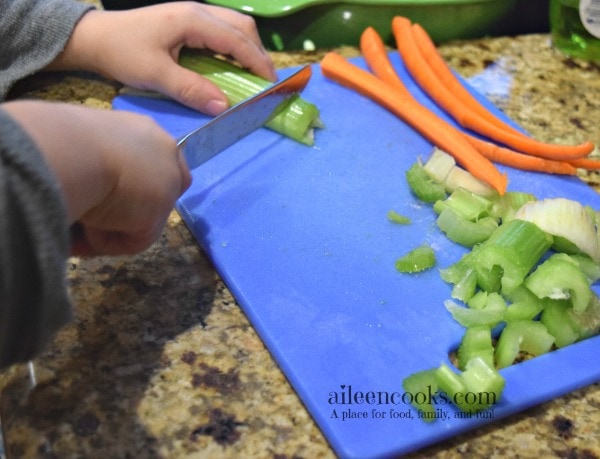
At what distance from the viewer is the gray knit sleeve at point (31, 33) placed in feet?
3.51

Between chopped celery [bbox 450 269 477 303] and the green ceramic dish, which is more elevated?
the green ceramic dish

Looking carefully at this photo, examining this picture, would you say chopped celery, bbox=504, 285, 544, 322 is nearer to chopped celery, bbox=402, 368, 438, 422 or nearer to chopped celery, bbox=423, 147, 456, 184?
chopped celery, bbox=402, 368, 438, 422

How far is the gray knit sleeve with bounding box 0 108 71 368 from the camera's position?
50cm

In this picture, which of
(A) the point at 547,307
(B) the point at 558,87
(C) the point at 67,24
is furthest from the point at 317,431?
(B) the point at 558,87

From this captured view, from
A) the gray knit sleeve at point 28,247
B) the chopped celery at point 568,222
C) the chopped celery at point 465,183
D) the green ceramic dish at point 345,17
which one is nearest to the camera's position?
the gray knit sleeve at point 28,247

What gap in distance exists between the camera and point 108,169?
2.01 ft

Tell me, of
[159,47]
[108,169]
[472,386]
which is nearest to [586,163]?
[472,386]

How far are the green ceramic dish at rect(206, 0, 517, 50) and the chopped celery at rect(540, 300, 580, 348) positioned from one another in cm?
73

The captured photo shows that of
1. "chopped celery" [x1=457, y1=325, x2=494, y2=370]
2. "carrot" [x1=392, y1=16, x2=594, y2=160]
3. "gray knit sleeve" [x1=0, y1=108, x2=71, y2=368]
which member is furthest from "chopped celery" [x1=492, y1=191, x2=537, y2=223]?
"gray knit sleeve" [x1=0, y1=108, x2=71, y2=368]

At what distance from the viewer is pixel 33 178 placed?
0.51 m

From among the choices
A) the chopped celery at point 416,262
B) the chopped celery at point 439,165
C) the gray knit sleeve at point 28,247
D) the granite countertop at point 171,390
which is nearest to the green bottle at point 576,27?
the chopped celery at point 439,165

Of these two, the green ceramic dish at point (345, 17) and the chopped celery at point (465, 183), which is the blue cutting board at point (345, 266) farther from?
the green ceramic dish at point (345, 17)

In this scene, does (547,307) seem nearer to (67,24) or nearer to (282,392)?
(282,392)

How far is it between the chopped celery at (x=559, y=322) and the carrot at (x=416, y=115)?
235 millimetres
